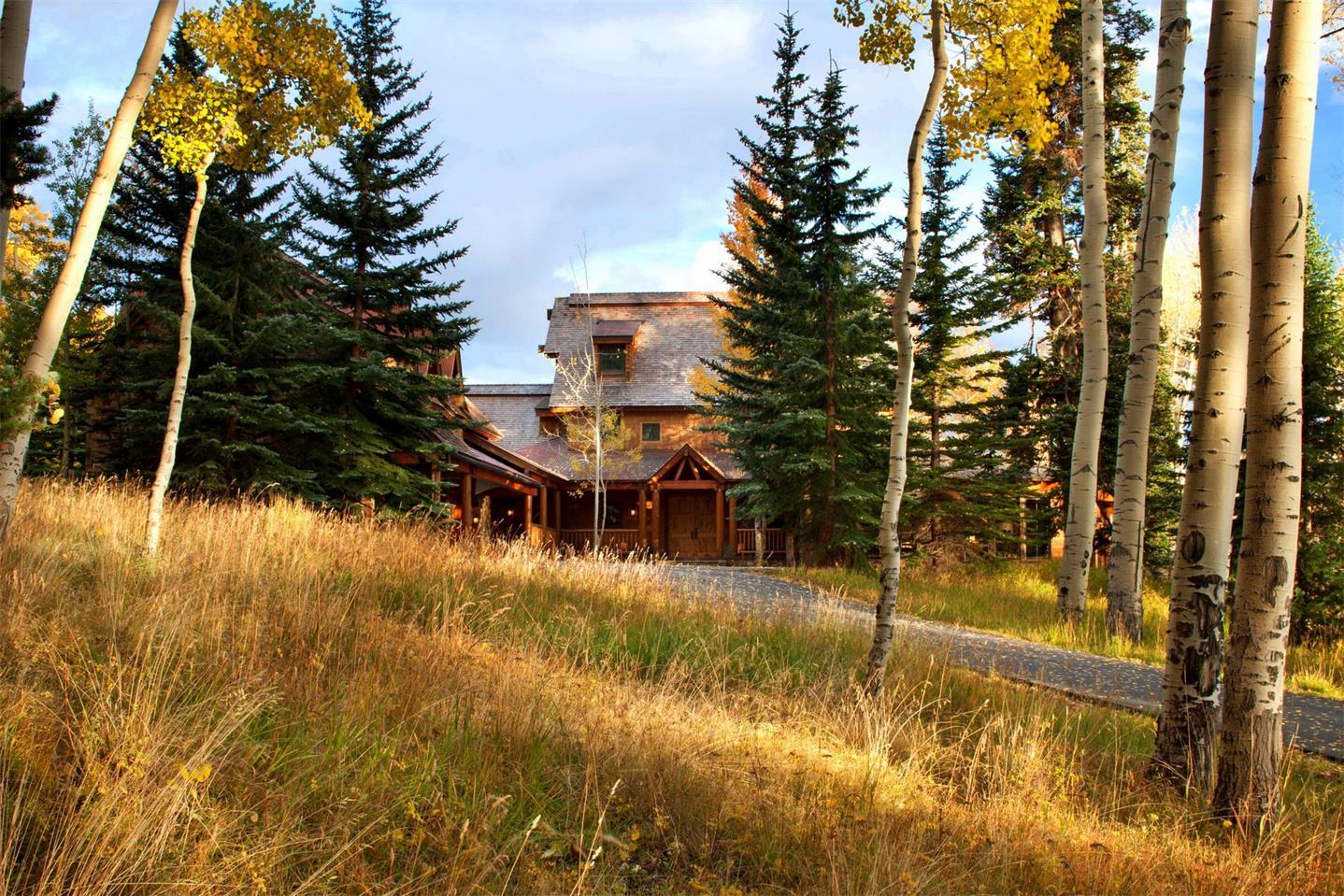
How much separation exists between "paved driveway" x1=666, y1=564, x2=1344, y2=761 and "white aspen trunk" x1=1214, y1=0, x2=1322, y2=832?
1.35 metres

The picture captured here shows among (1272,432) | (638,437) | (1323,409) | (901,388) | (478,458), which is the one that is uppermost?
(1323,409)

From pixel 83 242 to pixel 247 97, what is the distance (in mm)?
3422

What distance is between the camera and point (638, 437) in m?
29.6

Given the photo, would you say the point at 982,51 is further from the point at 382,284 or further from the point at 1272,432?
the point at 382,284

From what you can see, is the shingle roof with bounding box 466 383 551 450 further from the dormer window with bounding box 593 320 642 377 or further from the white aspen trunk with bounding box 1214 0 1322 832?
the white aspen trunk with bounding box 1214 0 1322 832

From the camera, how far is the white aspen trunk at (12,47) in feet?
22.8

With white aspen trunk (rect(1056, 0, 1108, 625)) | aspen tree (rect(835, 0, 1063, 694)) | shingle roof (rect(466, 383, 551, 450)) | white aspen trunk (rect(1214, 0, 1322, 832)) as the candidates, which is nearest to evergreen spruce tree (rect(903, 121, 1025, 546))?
white aspen trunk (rect(1056, 0, 1108, 625))

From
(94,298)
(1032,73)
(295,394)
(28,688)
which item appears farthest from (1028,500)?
(94,298)

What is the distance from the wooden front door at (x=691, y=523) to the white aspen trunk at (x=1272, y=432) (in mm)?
24830

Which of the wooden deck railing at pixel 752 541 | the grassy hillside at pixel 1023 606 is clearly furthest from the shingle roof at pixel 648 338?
the grassy hillside at pixel 1023 606

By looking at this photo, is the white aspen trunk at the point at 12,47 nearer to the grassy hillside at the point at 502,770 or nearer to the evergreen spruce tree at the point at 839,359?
the grassy hillside at the point at 502,770

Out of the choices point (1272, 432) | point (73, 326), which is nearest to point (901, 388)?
point (1272, 432)

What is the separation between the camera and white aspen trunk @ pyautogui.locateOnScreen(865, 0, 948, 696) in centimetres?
561

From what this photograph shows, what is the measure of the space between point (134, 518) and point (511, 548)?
3.98 m
